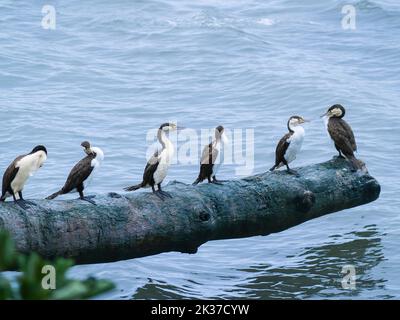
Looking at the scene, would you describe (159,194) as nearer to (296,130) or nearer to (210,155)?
(210,155)

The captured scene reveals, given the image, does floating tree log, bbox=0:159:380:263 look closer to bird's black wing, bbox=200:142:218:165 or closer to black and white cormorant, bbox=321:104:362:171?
black and white cormorant, bbox=321:104:362:171

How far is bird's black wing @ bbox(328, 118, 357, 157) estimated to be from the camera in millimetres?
10205

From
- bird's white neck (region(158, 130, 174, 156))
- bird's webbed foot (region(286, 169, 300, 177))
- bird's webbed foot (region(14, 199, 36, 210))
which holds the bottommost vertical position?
bird's webbed foot (region(14, 199, 36, 210))

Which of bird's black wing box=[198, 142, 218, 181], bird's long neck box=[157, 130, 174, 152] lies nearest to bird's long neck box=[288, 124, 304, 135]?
bird's black wing box=[198, 142, 218, 181]

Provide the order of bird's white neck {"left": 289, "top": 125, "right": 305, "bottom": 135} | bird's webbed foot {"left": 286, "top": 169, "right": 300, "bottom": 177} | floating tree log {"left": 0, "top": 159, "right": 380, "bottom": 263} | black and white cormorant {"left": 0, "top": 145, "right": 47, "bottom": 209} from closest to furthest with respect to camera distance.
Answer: floating tree log {"left": 0, "top": 159, "right": 380, "bottom": 263} < black and white cormorant {"left": 0, "top": 145, "right": 47, "bottom": 209} < bird's webbed foot {"left": 286, "top": 169, "right": 300, "bottom": 177} < bird's white neck {"left": 289, "top": 125, "right": 305, "bottom": 135}

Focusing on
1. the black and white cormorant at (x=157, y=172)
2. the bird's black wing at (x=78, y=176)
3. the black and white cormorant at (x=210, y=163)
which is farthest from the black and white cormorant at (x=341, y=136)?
the bird's black wing at (x=78, y=176)

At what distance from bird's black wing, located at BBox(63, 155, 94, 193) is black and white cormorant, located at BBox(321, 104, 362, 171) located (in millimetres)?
2924

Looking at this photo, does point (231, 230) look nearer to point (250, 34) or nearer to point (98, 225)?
point (98, 225)

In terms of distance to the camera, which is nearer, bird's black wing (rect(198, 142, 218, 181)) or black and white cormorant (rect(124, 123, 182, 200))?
black and white cormorant (rect(124, 123, 182, 200))

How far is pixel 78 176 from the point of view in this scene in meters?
8.80

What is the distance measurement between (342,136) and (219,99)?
872cm

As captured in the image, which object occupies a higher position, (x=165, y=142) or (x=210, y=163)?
(x=165, y=142)

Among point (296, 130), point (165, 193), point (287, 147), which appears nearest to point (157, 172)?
point (165, 193)

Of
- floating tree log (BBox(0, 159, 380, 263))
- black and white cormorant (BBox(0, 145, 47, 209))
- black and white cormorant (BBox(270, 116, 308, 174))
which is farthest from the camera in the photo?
black and white cormorant (BBox(270, 116, 308, 174))
